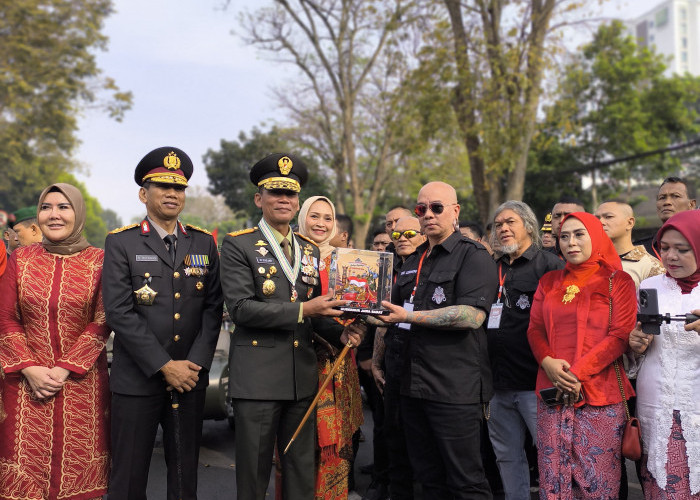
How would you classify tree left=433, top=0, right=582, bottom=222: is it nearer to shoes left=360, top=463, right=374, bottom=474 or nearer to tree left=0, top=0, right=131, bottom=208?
shoes left=360, top=463, right=374, bottom=474

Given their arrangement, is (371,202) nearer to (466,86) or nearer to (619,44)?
(466,86)

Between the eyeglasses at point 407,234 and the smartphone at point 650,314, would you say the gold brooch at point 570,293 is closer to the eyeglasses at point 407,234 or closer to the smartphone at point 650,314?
the smartphone at point 650,314

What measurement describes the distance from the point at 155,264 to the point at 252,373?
36.2 inches

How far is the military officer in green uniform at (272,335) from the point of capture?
10.8ft

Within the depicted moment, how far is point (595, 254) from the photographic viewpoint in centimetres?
353

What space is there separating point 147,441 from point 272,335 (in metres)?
1.00

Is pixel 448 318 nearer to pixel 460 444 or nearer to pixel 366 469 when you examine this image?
pixel 460 444

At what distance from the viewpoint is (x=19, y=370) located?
11.5 feet

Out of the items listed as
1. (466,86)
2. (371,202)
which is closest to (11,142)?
(371,202)

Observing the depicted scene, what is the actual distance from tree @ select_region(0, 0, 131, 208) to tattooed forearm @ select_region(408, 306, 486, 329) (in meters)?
20.7

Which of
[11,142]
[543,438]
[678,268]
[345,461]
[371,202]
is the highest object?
[11,142]

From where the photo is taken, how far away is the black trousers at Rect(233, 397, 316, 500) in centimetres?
329

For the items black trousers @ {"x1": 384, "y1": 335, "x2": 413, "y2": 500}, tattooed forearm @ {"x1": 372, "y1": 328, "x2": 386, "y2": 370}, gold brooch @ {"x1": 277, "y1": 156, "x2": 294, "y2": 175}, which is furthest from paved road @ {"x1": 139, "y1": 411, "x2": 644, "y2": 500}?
gold brooch @ {"x1": 277, "y1": 156, "x2": 294, "y2": 175}

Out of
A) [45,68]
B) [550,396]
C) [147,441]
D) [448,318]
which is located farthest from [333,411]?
[45,68]
